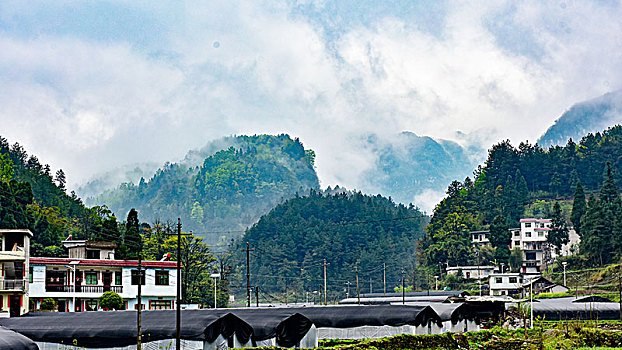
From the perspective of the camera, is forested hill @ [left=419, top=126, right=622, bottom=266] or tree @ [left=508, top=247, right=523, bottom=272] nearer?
tree @ [left=508, top=247, right=523, bottom=272]

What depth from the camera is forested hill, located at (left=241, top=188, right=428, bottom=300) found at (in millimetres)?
143375

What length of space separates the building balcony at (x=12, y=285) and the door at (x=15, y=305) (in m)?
0.62

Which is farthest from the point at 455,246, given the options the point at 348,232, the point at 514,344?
the point at 514,344

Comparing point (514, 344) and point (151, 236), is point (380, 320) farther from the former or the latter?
point (151, 236)

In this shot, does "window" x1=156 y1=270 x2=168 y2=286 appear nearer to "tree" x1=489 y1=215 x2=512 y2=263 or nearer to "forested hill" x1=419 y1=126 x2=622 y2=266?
"tree" x1=489 y1=215 x2=512 y2=263

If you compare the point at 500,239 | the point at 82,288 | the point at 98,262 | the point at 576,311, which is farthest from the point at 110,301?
the point at 500,239

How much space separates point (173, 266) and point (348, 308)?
76.3 ft

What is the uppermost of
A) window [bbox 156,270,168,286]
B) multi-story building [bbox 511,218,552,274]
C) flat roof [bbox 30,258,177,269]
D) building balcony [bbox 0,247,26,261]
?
multi-story building [bbox 511,218,552,274]

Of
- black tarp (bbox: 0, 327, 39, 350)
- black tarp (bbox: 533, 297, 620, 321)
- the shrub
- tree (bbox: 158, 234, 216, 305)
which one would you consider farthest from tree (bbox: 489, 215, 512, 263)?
black tarp (bbox: 0, 327, 39, 350)

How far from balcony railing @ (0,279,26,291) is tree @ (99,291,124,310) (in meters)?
12.4

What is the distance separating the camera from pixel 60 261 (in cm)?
5381

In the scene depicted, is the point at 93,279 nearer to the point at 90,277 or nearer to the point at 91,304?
the point at 90,277

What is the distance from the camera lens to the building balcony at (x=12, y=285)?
3909 centimetres

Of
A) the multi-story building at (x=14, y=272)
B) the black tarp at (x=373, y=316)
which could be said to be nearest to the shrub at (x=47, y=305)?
the multi-story building at (x=14, y=272)
